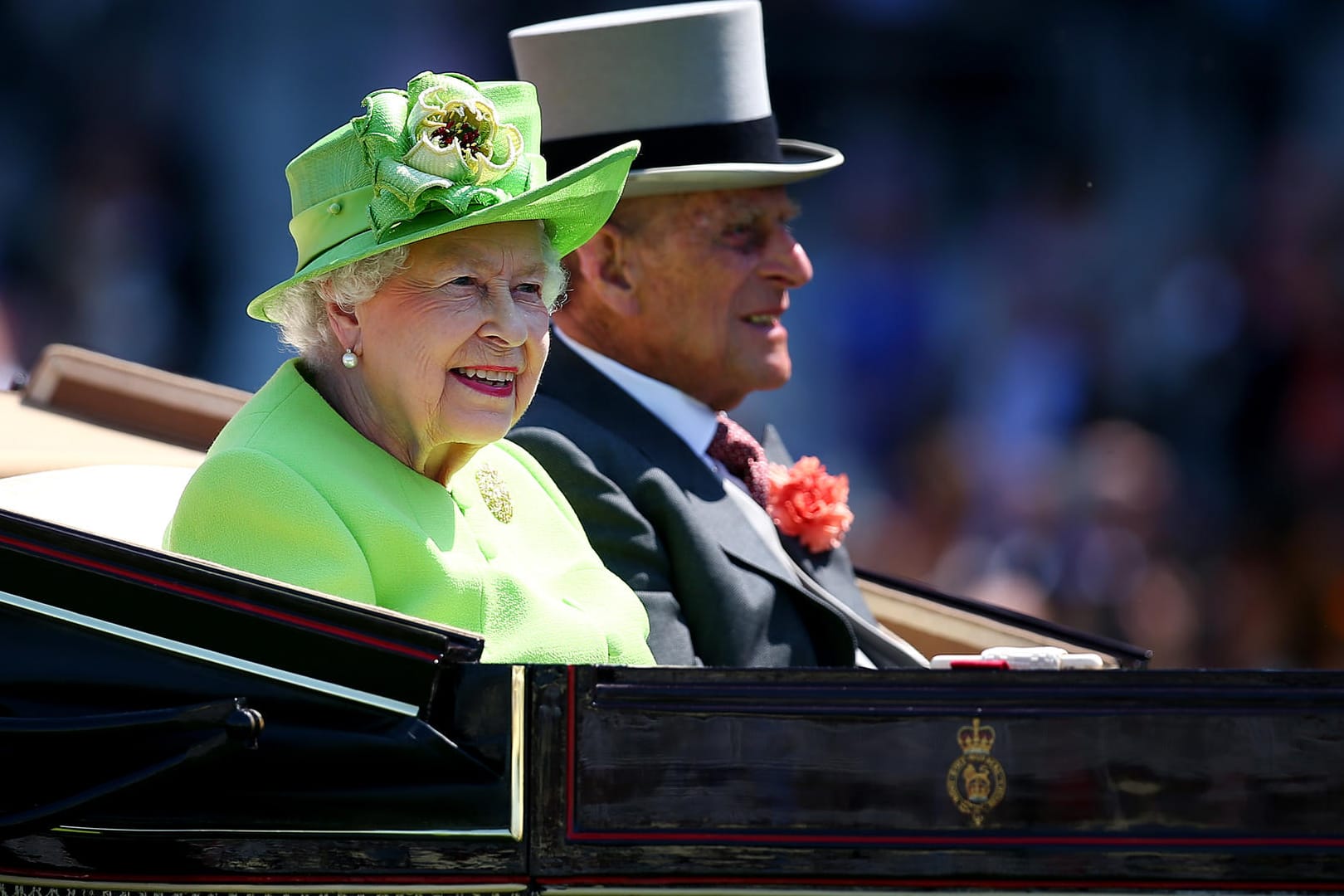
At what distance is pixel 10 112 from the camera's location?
4.93 m

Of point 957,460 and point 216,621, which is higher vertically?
point 957,460

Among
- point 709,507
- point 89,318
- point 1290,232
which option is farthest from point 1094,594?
point 89,318

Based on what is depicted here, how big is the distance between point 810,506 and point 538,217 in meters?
1.13

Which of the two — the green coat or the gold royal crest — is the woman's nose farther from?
the gold royal crest

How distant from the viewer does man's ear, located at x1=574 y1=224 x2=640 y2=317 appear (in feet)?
9.94

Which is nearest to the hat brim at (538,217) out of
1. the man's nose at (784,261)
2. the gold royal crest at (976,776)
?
the gold royal crest at (976,776)

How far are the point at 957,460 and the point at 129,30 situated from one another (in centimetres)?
268

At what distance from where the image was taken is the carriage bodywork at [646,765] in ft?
5.59

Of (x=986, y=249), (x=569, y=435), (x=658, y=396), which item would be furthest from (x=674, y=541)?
(x=986, y=249)

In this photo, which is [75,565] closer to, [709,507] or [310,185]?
[310,185]

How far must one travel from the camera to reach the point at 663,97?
3045 mm

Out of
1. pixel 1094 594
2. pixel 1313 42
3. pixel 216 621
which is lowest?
pixel 216 621

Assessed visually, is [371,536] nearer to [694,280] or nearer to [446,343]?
[446,343]

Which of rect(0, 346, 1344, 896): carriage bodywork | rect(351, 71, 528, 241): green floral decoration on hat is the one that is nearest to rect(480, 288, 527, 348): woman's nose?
rect(351, 71, 528, 241): green floral decoration on hat
